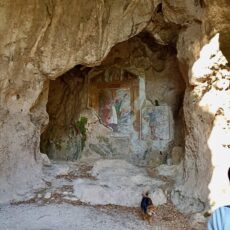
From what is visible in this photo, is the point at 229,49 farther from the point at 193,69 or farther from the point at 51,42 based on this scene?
the point at 51,42

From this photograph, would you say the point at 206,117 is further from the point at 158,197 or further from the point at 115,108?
the point at 115,108

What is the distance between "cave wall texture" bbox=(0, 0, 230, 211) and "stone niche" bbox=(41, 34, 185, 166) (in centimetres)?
174

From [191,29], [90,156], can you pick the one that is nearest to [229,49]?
[191,29]

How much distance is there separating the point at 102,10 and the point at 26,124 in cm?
328

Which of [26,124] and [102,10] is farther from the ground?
[102,10]

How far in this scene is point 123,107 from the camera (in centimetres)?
1095

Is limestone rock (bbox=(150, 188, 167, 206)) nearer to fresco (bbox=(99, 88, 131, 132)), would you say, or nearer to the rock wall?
the rock wall

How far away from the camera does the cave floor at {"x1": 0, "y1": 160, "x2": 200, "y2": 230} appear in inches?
229

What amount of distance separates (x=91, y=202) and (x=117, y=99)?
15.1 feet

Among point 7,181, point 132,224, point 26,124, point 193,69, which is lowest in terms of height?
point 132,224

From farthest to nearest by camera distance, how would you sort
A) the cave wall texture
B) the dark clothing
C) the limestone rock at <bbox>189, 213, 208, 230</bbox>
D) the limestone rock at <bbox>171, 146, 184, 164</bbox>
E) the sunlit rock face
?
the limestone rock at <bbox>171, 146, 184, 164</bbox> → the cave wall texture → the sunlit rock face → the limestone rock at <bbox>189, 213, 208, 230</bbox> → the dark clothing

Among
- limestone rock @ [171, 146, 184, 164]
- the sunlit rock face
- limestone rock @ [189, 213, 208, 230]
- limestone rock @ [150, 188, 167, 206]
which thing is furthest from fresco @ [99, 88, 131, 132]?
limestone rock @ [189, 213, 208, 230]

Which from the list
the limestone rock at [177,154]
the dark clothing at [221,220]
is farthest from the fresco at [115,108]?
the dark clothing at [221,220]

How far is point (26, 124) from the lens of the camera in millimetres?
7965
